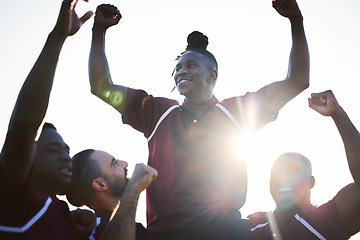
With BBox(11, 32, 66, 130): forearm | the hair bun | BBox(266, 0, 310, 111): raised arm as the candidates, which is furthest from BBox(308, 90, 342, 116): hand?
BBox(11, 32, 66, 130): forearm

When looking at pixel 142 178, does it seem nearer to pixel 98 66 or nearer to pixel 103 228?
pixel 103 228

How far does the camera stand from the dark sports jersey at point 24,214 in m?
2.83

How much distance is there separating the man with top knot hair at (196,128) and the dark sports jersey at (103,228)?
9cm

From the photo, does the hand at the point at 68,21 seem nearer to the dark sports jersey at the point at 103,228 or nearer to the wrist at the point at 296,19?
the dark sports jersey at the point at 103,228

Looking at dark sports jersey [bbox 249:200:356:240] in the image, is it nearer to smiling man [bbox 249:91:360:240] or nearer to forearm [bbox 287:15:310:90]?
smiling man [bbox 249:91:360:240]

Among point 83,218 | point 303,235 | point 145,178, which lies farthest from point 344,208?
point 83,218

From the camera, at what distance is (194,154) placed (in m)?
4.35

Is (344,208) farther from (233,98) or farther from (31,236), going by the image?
(31,236)

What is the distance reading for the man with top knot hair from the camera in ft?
13.4

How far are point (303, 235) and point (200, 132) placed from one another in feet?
4.25

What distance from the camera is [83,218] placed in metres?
3.66

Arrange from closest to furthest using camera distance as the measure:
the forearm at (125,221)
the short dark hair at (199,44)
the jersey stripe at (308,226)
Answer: the forearm at (125,221)
the jersey stripe at (308,226)
the short dark hair at (199,44)

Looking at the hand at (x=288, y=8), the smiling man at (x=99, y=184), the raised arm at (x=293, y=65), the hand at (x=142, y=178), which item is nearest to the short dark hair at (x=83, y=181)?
the smiling man at (x=99, y=184)

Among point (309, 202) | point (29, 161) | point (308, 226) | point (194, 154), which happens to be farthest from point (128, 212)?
point (309, 202)
